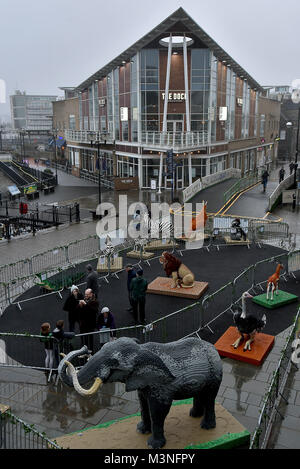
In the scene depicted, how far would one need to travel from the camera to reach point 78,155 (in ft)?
195

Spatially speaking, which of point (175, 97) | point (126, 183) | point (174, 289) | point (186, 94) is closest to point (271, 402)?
point (174, 289)

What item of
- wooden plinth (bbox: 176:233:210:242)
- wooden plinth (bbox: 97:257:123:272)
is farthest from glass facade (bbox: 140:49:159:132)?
wooden plinth (bbox: 97:257:123:272)

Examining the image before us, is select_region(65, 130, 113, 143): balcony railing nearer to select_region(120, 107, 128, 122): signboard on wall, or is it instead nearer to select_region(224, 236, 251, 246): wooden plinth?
select_region(120, 107, 128, 122): signboard on wall

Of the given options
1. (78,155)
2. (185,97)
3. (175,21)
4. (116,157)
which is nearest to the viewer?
(175,21)

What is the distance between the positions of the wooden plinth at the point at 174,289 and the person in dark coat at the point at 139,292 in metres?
2.24

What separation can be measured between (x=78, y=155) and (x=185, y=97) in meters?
23.2

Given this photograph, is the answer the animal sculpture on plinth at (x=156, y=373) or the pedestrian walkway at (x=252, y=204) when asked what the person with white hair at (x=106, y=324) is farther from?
the pedestrian walkway at (x=252, y=204)

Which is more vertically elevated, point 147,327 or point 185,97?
point 185,97

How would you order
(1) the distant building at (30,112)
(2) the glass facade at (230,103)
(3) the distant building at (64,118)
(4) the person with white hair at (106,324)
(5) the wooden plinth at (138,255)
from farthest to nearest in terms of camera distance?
A: (1) the distant building at (30,112), (3) the distant building at (64,118), (2) the glass facade at (230,103), (5) the wooden plinth at (138,255), (4) the person with white hair at (106,324)

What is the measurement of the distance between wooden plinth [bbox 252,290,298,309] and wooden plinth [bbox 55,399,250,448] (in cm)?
598

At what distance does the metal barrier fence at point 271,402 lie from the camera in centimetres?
657

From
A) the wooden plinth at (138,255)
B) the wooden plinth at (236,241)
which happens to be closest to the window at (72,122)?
the wooden plinth at (236,241)
